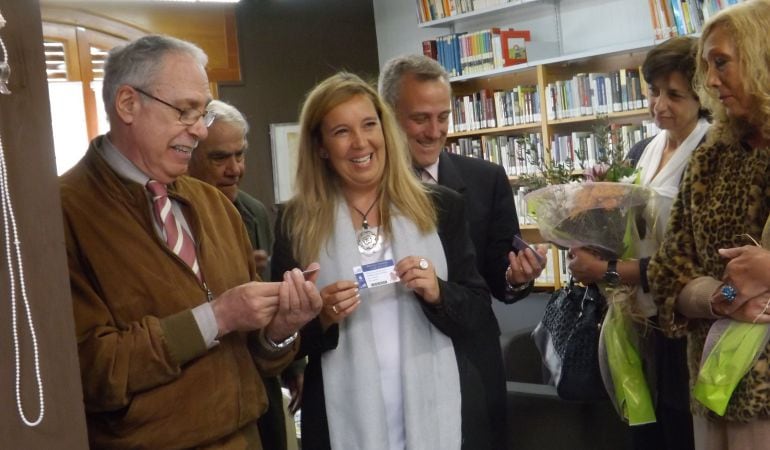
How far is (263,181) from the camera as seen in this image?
8328 mm

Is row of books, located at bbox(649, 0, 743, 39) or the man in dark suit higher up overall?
row of books, located at bbox(649, 0, 743, 39)

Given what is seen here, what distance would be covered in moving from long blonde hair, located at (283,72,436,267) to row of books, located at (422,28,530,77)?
517 centimetres

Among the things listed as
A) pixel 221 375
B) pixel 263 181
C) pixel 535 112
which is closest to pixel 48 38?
pixel 263 181

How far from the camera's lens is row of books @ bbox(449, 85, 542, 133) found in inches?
293

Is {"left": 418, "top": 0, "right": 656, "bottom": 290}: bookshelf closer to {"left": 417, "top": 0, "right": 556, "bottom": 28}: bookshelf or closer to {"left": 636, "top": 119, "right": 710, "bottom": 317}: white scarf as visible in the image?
{"left": 417, "top": 0, "right": 556, "bottom": 28}: bookshelf

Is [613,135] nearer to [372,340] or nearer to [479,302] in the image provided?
[479,302]

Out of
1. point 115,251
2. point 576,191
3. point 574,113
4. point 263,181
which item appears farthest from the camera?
point 263,181

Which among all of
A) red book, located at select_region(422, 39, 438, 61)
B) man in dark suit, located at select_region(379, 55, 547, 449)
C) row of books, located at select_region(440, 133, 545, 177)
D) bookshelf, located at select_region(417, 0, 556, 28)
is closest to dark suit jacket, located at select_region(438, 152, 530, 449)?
Answer: man in dark suit, located at select_region(379, 55, 547, 449)

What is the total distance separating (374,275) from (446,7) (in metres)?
6.16

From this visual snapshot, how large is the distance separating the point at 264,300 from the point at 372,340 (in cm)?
50

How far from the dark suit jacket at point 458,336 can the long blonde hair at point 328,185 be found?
0.18 ft

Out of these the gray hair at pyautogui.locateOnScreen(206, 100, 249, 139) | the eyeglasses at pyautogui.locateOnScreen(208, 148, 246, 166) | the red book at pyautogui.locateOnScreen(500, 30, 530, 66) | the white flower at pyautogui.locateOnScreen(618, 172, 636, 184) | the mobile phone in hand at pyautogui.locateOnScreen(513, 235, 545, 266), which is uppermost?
the red book at pyautogui.locateOnScreen(500, 30, 530, 66)

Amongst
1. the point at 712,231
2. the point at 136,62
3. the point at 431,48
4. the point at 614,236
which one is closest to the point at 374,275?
the point at 136,62

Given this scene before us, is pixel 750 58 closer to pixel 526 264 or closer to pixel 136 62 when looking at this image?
pixel 526 264
